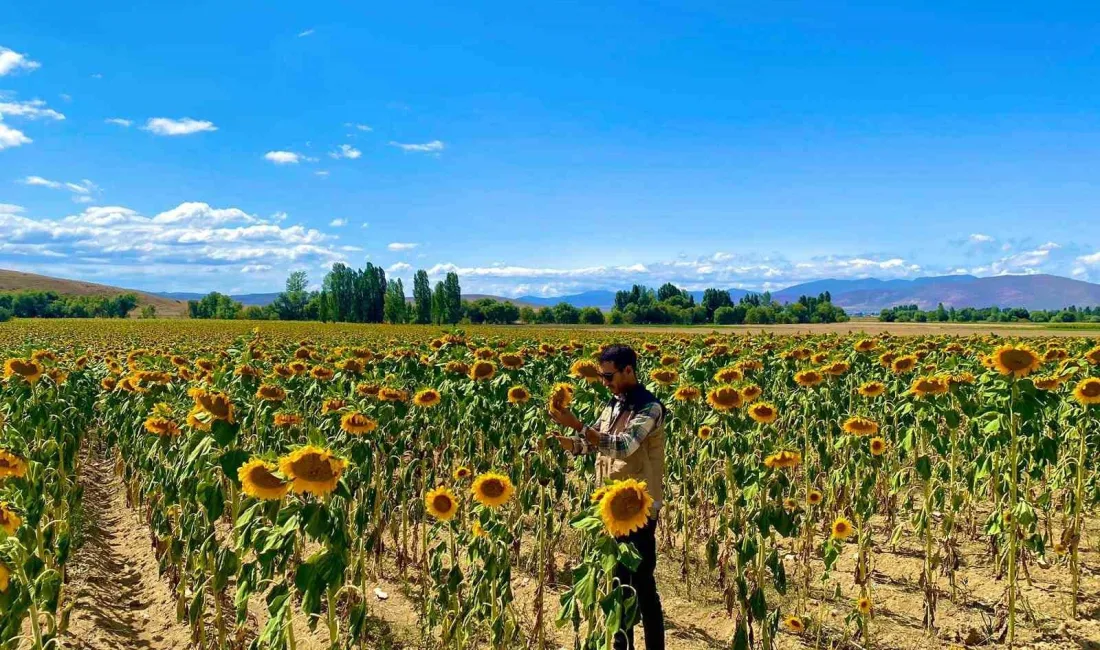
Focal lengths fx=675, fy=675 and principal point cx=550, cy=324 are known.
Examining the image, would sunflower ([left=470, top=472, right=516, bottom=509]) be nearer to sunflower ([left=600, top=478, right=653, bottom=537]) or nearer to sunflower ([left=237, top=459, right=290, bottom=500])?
sunflower ([left=600, top=478, right=653, bottom=537])

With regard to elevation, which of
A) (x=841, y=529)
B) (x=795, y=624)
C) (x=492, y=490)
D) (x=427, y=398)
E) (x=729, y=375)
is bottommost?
(x=795, y=624)

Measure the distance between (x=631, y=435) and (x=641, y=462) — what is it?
331mm

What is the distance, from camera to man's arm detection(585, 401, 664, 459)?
13.6ft

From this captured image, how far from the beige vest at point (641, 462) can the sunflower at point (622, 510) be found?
114cm

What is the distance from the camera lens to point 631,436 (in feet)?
13.6

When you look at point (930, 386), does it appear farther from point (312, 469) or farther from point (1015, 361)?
point (312, 469)

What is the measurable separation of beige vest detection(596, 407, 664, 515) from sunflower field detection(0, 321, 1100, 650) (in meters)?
0.50

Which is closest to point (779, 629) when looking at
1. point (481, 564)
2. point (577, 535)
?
point (577, 535)


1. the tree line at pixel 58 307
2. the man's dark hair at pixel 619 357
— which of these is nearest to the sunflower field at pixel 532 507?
the man's dark hair at pixel 619 357

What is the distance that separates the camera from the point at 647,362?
10836 mm

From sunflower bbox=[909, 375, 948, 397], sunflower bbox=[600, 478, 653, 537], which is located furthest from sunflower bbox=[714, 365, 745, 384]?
sunflower bbox=[600, 478, 653, 537]

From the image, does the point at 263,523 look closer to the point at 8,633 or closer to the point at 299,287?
the point at 8,633

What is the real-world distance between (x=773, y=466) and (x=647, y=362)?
19.9 feet

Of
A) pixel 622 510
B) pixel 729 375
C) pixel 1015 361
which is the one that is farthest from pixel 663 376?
pixel 622 510
